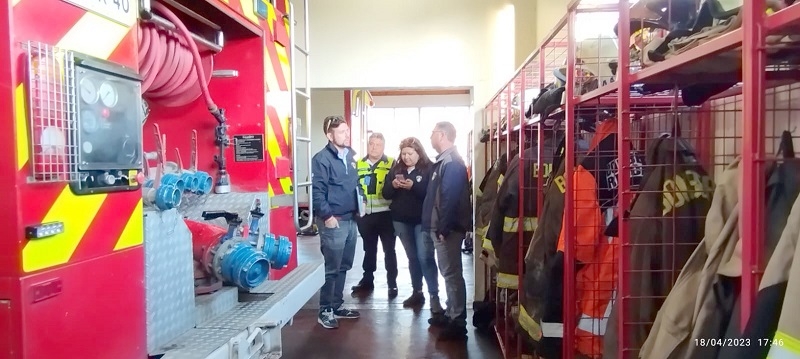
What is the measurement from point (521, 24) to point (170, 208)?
4605 millimetres

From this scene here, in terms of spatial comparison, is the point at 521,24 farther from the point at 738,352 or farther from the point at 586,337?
the point at 738,352

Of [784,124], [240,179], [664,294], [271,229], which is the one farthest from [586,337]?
[240,179]

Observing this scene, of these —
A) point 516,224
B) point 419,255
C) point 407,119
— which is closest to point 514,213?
point 516,224

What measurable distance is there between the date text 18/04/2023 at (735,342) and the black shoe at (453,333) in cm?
346

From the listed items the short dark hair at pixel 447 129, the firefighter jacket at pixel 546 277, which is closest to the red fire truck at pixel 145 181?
the firefighter jacket at pixel 546 277

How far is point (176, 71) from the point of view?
2.40 m

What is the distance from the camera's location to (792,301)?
1.05 m

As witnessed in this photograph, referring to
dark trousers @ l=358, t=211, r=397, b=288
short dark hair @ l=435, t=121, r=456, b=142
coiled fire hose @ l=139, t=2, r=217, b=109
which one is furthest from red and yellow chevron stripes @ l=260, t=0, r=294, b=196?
dark trousers @ l=358, t=211, r=397, b=288

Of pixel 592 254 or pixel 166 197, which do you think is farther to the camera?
pixel 592 254

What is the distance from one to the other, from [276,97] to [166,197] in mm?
1189

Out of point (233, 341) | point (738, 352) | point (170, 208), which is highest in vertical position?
point (170, 208)

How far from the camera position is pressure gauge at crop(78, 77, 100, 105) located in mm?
1405

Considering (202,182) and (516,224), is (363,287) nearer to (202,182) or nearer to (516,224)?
(516,224)

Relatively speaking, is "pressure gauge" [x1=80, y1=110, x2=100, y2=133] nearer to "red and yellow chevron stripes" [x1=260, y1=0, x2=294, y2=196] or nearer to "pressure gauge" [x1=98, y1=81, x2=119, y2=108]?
"pressure gauge" [x1=98, y1=81, x2=119, y2=108]
